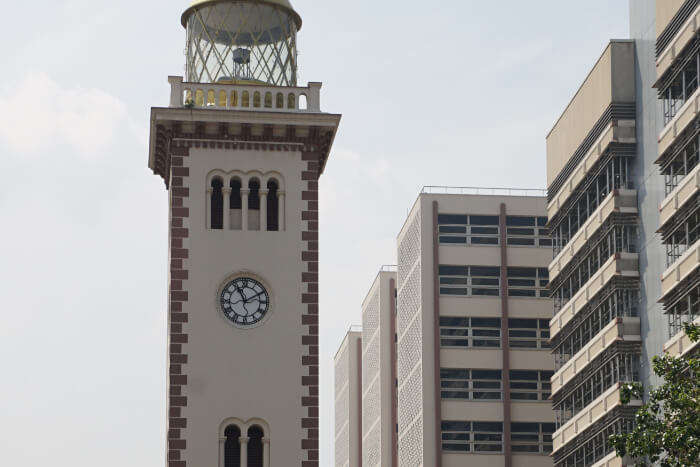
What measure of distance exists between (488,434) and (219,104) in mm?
62452

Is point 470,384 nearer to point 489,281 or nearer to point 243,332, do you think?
point 489,281

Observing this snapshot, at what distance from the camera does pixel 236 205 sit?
2164 inches

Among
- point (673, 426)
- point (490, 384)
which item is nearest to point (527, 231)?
point (490, 384)

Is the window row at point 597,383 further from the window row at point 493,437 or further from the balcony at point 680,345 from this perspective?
the window row at point 493,437

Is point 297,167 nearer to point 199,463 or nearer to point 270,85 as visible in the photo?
point 270,85

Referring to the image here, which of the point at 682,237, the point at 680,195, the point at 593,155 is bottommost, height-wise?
the point at 682,237

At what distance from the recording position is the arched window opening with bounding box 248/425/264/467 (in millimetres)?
52344

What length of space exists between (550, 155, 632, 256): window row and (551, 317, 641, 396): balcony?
653cm

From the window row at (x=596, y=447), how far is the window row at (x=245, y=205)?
2969cm

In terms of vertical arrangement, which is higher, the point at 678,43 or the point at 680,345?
the point at 678,43

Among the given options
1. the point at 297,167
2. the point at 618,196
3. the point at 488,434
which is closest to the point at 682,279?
the point at 618,196

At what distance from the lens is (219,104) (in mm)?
55250

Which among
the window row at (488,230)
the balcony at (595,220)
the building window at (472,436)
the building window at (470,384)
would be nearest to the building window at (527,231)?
the window row at (488,230)

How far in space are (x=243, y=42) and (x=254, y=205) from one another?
555 centimetres
